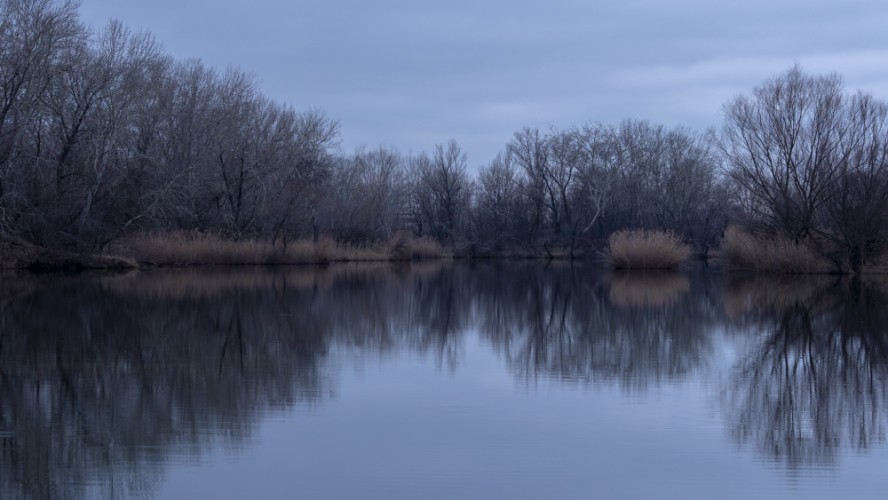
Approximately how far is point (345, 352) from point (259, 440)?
4355 mm

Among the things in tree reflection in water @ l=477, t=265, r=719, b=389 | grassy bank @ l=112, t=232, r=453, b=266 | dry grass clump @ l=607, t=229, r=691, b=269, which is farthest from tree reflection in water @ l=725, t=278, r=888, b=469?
grassy bank @ l=112, t=232, r=453, b=266

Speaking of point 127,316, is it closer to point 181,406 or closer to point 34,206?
point 181,406

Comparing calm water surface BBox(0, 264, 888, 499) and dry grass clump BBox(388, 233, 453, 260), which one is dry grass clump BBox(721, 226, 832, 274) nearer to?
calm water surface BBox(0, 264, 888, 499)

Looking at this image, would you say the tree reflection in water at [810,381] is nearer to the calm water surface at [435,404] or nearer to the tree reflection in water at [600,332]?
the calm water surface at [435,404]

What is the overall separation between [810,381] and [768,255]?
24.0 m

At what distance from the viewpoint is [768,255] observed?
31.6 m

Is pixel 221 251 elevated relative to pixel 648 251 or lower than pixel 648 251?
elevated

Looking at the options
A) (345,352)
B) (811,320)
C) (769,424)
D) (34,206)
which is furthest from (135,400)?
(34,206)

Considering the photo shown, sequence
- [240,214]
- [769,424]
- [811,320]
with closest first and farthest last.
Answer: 1. [769,424]
2. [811,320]
3. [240,214]

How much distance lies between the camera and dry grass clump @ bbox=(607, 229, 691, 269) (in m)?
34.5

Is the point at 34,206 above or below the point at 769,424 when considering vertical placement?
above

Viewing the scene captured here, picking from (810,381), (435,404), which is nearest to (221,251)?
(435,404)

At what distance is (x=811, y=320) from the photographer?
14.8 meters

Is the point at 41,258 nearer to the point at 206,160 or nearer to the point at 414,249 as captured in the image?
the point at 206,160
